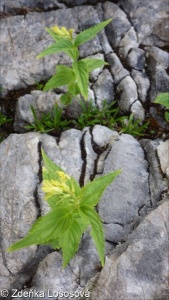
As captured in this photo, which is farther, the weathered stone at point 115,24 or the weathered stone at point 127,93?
the weathered stone at point 115,24

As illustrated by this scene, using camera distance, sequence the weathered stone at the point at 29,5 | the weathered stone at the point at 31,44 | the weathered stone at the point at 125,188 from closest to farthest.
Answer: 1. the weathered stone at the point at 125,188
2. the weathered stone at the point at 31,44
3. the weathered stone at the point at 29,5

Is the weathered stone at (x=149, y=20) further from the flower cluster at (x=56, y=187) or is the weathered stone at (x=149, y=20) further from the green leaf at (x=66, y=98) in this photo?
the flower cluster at (x=56, y=187)

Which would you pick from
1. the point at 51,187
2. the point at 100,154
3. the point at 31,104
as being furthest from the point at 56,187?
the point at 31,104

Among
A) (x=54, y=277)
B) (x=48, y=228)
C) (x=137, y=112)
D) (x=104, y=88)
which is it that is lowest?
(x=54, y=277)

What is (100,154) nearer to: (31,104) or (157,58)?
(31,104)

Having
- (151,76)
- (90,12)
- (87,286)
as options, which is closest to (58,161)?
(87,286)

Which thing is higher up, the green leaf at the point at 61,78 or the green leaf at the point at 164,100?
the green leaf at the point at 61,78

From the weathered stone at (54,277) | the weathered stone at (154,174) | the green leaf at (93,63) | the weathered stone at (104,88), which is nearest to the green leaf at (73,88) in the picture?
the green leaf at (93,63)
